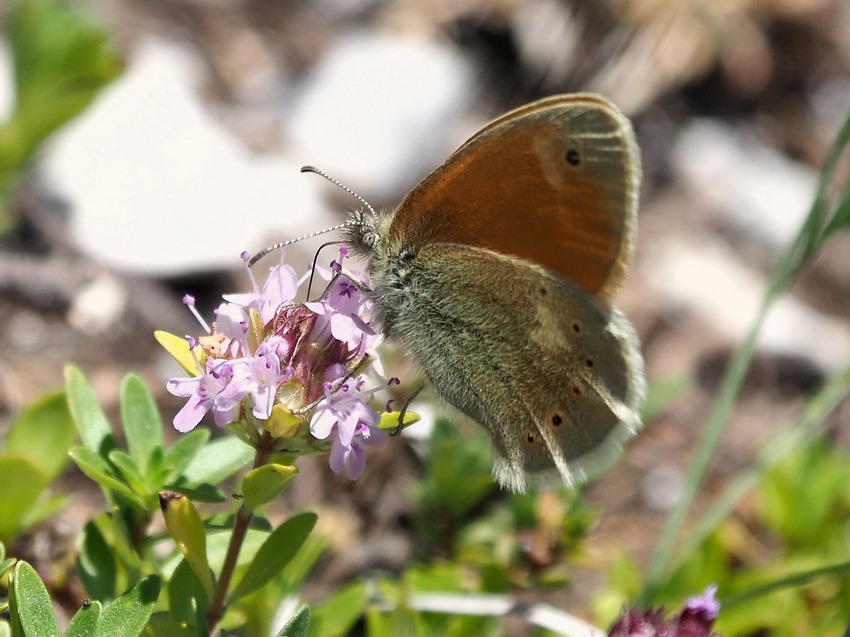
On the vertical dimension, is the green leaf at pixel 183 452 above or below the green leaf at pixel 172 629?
above

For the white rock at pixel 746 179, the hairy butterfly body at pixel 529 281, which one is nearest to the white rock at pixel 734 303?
the white rock at pixel 746 179

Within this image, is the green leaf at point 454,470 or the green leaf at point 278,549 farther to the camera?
the green leaf at point 454,470

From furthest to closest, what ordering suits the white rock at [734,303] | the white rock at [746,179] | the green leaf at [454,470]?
1. the white rock at [746,179]
2. the white rock at [734,303]
3. the green leaf at [454,470]

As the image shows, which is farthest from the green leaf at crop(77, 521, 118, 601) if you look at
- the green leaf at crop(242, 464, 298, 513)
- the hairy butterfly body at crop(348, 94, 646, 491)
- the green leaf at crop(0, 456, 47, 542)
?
the hairy butterfly body at crop(348, 94, 646, 491)

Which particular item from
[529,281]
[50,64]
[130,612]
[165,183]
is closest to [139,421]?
[130,612]

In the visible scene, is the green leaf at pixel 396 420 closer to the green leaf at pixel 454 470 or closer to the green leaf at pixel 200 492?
the green leaf at pixel 200 492

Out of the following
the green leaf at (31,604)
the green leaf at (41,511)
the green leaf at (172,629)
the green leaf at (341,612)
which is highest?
the green leaf at (31,604)
